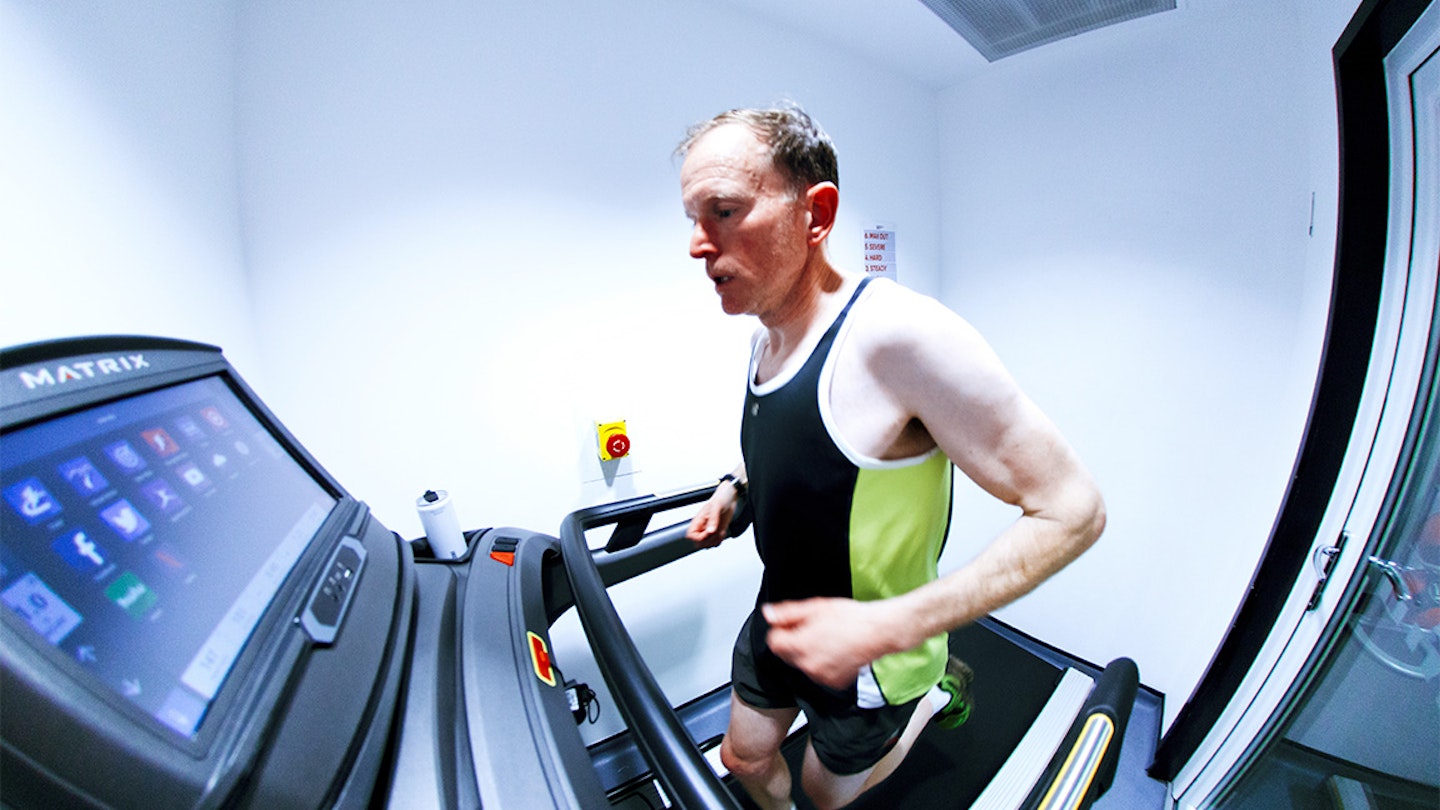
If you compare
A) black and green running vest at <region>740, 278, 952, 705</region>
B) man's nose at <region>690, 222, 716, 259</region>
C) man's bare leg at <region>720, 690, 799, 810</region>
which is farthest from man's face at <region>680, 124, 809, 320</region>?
man's bare leg at <region>720, 690, 799, 810</region>

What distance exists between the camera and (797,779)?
140cm

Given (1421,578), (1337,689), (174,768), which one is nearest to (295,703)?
(174,768)

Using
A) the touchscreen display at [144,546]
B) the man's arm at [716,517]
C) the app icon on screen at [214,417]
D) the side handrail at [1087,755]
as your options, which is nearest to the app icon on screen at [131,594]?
the touchscreen display at [144,546]

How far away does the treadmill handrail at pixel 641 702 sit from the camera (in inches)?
15.8

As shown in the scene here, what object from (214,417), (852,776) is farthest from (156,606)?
(852,776)

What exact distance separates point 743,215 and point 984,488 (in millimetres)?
544

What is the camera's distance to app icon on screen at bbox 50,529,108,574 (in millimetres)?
287

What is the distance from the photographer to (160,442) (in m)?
0.41

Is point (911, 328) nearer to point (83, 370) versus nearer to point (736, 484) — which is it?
point (736, 484)

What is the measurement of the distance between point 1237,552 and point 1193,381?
1.89 ft

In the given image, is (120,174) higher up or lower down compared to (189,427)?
higher up

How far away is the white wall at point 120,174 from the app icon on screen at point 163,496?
9.8 inches

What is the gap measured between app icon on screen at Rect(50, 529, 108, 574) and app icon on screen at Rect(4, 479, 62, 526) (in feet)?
0.06

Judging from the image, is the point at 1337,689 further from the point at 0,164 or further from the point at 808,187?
the point at 0,164
